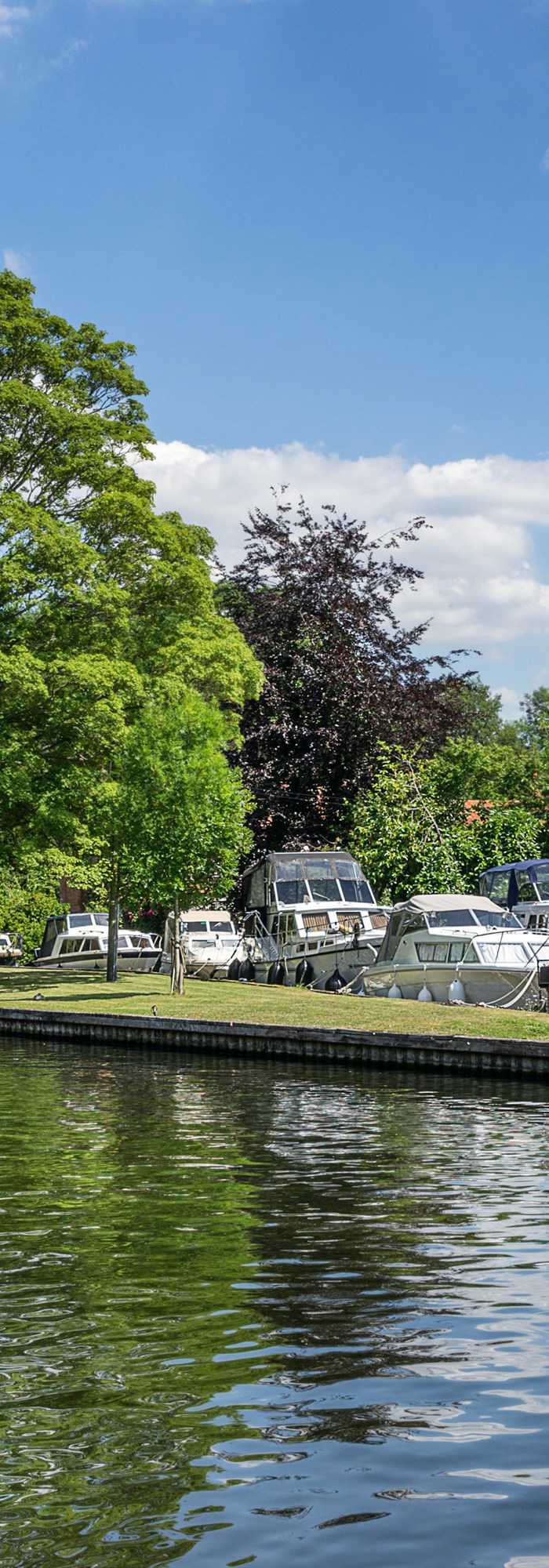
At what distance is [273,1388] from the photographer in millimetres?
6363

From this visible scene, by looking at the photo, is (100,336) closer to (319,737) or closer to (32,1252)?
(319,737)

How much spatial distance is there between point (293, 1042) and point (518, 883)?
1735cm

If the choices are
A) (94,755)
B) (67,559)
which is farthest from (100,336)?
(94,755)

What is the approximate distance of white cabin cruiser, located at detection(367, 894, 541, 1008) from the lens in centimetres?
2598

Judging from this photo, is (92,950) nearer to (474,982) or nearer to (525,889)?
(525,889)

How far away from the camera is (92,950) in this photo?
143ft

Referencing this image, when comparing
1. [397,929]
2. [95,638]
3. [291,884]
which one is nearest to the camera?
[397,929]

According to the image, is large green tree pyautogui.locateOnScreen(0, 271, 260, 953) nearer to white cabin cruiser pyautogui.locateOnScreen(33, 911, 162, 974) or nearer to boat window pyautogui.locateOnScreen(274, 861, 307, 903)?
boat window pyautogui.locateOnScreen(274, 861, 307, 903)

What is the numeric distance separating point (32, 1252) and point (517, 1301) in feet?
9.60

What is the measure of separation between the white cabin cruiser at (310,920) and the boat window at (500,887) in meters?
3.58

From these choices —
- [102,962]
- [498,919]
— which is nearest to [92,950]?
[102,962]

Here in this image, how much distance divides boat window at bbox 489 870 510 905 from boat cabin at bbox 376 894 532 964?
8.49 meters

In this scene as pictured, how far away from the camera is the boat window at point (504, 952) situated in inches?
1056

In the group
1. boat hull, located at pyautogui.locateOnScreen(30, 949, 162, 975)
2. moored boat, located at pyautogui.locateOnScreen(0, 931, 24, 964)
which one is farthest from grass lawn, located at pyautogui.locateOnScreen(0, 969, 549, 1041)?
moored boat, located at pyautogui.locateOnScreen(0, 931, 24, 964)
